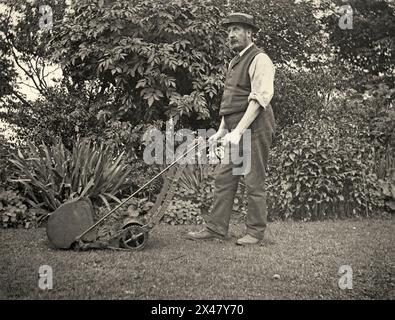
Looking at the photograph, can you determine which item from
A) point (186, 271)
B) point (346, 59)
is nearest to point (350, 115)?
point (346, 59)

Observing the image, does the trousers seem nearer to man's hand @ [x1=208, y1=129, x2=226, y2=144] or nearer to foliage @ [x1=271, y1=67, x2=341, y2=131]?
man's hand @ [x1=208, y1=129, x2=226, y2=144]

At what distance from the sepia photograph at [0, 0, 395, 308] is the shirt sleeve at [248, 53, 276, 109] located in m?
0.01

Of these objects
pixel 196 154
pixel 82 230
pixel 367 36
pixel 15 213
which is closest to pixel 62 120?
pixel 15 213

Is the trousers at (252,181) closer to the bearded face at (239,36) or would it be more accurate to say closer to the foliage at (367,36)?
the bearded face at (239,36)

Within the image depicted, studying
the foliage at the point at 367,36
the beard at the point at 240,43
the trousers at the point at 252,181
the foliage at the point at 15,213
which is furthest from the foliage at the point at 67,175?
the foliage at the point at 367,36

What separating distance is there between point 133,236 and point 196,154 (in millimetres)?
2281

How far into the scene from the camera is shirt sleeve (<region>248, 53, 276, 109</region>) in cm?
466

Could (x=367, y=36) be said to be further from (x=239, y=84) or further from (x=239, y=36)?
(x=239, y=84)

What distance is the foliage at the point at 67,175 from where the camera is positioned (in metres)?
5.90

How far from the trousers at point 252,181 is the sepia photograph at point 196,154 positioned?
1cm

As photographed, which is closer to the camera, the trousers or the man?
the man

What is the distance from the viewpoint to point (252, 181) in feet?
16.2

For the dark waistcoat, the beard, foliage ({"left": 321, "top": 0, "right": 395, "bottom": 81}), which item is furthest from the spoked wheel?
foliage ({"left": 321, "top": 0, "right": 395, "bottom": 81})

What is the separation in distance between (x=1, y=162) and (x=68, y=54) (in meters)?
2.13
